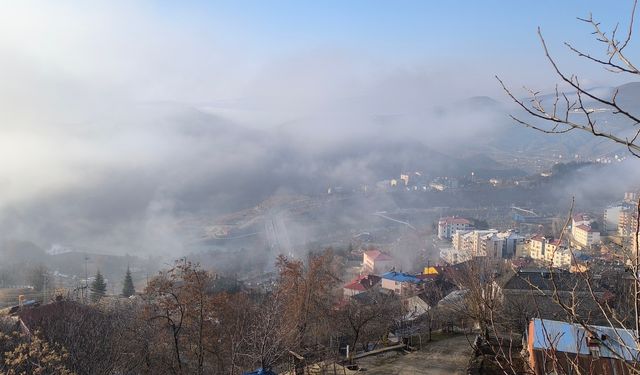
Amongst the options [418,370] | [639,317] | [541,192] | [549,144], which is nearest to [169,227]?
[541,192]

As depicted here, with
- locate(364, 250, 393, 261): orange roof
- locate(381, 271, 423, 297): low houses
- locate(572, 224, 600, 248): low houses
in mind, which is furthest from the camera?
locate(572, 224, 600, 248): low houses

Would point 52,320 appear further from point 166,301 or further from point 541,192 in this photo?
point 541,192

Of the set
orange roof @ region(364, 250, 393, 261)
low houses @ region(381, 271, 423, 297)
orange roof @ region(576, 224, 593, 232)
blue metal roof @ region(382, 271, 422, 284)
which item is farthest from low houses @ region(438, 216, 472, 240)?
low houses @ region(381, 271, 423, 297)

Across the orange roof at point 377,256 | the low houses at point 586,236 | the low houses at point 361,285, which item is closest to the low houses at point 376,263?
the orange roof at point 377,256

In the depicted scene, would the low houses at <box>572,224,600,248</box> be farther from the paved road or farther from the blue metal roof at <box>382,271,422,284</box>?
the paved road

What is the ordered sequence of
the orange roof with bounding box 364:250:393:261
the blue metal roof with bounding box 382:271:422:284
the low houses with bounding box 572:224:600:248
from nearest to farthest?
the blue metal roof with bounding box 382:271:422:284 → the orange roof with bounding box 364:250:393:261 → the low houses with bounding box 572:224:600:248

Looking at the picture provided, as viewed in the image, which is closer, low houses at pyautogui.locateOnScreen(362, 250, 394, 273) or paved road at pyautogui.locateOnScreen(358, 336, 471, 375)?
paved road at pyautogui.locateOnScreen(358, 336, 471, 375)
